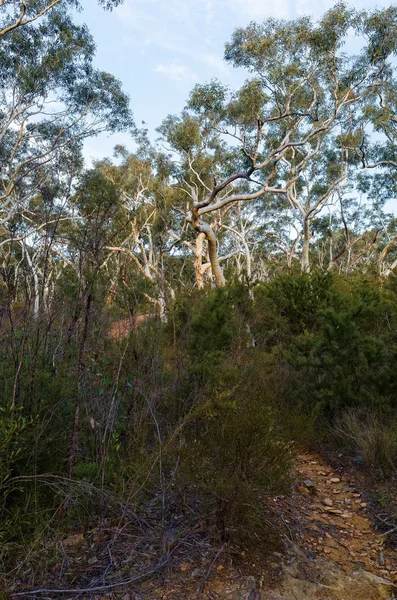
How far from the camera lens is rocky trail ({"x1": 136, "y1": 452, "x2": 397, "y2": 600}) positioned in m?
2.16

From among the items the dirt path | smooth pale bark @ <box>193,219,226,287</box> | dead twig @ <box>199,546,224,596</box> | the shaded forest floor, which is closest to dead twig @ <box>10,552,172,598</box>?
the shaded forest floor

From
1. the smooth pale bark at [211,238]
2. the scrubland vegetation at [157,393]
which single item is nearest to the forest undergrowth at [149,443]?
the scrubland vegetation at [157,393]

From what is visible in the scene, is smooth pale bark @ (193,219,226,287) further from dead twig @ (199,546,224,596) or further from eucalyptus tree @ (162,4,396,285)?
dead twig @ (199,546,224,596)

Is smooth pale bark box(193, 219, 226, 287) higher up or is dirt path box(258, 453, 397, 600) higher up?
smooth pale bark box(193, 219, 226, 287)

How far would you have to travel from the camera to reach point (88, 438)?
2.87 metres

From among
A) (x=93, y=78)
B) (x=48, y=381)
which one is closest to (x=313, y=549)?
(x=48, y=381)

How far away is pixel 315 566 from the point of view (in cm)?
243

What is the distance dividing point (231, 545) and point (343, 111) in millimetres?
16265

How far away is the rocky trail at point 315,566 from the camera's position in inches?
85.0

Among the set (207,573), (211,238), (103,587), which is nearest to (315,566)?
(207,573)

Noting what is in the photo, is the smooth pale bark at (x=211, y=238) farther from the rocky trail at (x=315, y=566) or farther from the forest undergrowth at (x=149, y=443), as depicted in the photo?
the rocky trail at (x=315, y=566)

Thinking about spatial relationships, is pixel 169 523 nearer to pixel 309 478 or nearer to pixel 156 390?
pixel 156 390

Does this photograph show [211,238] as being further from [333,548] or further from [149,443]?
[333,548]

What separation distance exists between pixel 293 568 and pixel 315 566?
14 cm
